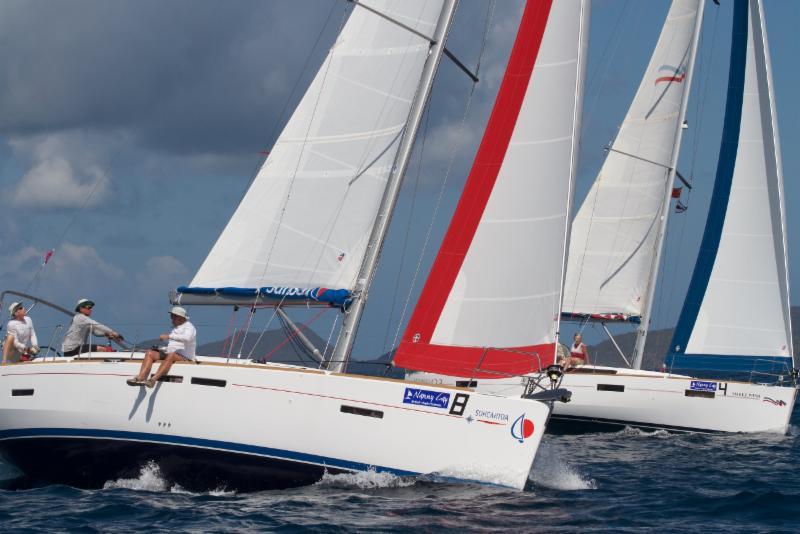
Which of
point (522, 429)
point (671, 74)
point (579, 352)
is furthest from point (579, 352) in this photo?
point (522, 429)

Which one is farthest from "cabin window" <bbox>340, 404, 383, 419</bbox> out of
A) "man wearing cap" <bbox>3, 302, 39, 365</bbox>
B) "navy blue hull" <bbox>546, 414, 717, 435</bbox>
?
"navy blue hull" <bbox>546, 414, 717, 435</bbox>

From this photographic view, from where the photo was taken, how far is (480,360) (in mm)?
14203

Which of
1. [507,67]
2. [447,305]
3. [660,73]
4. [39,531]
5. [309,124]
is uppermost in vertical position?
[660,73]

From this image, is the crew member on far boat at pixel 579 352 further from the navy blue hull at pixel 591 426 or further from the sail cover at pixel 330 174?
the sail cover at pixel 330 174

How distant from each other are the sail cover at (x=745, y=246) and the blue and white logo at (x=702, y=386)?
2825 millimetres

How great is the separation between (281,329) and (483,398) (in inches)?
165

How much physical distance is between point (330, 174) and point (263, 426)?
4.52 metres

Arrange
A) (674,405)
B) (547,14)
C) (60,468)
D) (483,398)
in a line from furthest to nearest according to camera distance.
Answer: (674,405), (547,14), (60,468), (483,398)

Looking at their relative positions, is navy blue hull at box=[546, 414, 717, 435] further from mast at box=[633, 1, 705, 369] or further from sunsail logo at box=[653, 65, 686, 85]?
sunsail logo at box=[653, 65, 686, 85]

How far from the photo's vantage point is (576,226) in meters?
30.2

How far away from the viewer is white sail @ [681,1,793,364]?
81.5 ft

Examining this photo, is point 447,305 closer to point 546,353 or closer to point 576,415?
point 546,353

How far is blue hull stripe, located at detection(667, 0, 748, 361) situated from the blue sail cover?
13.6 meters

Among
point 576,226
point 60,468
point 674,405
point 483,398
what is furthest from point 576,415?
point 60,468
